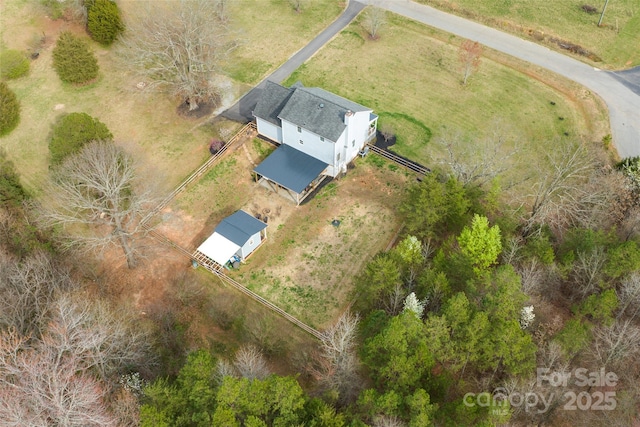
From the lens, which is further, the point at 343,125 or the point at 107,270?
the point at 343,125

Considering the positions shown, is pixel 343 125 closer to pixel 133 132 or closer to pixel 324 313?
pixel 324 313

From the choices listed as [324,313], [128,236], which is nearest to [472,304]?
[324,313]

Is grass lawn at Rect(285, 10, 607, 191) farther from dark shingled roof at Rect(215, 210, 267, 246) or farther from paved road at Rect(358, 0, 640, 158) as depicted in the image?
dark shingled roof at Rect(215, 210, 267, 246)

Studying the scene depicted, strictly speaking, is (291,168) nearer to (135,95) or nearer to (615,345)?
(135,95)

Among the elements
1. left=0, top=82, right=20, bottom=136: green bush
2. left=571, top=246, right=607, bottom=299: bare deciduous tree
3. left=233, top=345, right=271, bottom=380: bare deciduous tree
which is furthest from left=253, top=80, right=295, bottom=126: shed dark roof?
left=571, top=246, right=607, bottom=299: bare deciduous tree

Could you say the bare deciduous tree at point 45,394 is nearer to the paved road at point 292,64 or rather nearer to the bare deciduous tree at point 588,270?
the bare deciduous tree at point 588,270

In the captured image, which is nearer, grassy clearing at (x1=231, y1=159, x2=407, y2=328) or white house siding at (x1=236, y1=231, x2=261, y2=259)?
grassy clearing at (x1=231, y1=159, x2=407, y2=328)
